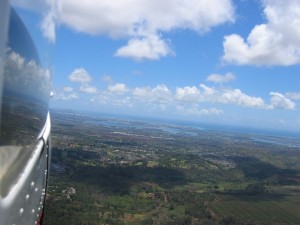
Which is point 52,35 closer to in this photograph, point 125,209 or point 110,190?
point 125,209

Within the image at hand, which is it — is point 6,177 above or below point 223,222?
above

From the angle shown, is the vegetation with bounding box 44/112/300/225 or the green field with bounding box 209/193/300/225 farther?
the green field with bounding box 209/193/300/225

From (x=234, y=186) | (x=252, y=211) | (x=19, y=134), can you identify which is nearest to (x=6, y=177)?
(x=19, y=134)

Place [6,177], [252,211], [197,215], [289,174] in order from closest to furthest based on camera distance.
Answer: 1. [6,177]
2. [197,215]
3. [252,211]
4. [289,174]

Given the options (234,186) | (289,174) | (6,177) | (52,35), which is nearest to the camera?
(6,177)

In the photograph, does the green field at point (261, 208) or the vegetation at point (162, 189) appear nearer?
the vegetation at point (162, 189)
